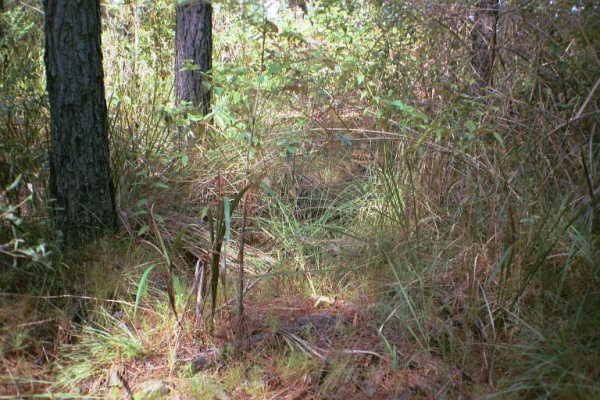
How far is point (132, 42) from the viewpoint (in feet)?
13.3

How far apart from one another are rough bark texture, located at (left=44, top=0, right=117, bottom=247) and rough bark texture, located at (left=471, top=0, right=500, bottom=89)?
73.8 inches

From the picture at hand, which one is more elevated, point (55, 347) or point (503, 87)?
point (503, 87)

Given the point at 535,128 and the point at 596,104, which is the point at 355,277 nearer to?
the point at 535,128

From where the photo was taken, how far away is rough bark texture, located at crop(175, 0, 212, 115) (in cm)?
407

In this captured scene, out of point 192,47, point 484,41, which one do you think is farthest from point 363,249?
point 192,47

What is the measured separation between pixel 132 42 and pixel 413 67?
226 cm

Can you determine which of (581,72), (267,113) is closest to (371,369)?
(581,72)

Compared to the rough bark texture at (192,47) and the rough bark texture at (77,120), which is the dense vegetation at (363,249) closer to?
the rough bark texture at (77,120)

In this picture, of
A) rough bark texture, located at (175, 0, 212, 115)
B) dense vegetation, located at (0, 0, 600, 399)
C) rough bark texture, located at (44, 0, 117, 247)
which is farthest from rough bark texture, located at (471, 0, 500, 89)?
rough bark texture, located at (175, 0, 212, 115)

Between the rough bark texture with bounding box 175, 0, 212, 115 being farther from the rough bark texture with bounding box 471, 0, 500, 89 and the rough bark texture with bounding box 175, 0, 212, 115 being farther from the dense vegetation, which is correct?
the rough bark texture with bounding box 471, 0, 500, 89

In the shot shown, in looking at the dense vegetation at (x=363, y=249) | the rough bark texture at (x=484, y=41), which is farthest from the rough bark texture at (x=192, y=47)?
the rough bark texture at (x=484, y=41)

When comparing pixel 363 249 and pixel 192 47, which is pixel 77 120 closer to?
pixel 363 249

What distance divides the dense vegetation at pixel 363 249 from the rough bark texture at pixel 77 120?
0.38 feet

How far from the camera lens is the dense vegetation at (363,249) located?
1869 millimetres
